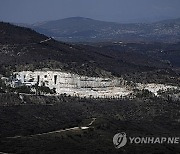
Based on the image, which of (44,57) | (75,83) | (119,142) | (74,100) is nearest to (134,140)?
(119,142)

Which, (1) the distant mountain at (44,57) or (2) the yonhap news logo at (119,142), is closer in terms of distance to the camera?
(2) the yonhap news logo at (119,142)

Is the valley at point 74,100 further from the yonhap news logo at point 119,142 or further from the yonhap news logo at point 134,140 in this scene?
the yonhap news logo at point 134,140

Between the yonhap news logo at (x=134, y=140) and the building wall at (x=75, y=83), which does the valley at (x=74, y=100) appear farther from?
the yonhap news logo at (x=134, y=140)

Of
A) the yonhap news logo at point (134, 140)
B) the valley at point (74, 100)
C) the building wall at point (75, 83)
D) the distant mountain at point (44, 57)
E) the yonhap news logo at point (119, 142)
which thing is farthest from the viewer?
the distant mountain at point (44, 57)

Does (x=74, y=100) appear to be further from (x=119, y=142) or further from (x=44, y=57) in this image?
(x=119, y=142)

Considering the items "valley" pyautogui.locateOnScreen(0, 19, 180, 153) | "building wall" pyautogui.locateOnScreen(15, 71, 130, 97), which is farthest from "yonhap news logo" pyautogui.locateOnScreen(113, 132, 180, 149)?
"building wall" pyautogui.locateOnScreen(15, 71, 130, 97)

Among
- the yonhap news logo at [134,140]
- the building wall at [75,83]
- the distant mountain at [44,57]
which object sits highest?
the distant mountain at [44,57]

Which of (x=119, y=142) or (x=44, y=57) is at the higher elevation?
(x=44, y=57)

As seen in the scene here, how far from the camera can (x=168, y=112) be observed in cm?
8975

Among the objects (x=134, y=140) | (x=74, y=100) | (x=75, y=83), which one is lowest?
(x=134, y=140)

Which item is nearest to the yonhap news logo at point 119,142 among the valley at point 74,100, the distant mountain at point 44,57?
the valley at point 74,100

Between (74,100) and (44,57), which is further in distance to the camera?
(44,57)

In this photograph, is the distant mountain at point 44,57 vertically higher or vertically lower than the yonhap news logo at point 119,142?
higher

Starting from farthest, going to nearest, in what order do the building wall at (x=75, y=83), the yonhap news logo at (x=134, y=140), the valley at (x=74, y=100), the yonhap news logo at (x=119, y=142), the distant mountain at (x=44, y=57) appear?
the distant mountain at (x=44, y=57) < the building wall at (x=75, y=83) < the valley at (x=74, y=100) < the yonhap news logo at (x=134, y=140) < the yonhap news logo at (x=119, y=142)
